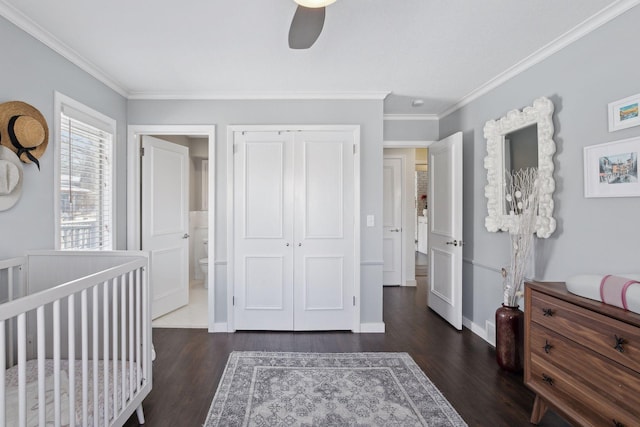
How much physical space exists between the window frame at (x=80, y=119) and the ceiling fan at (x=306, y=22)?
185 cm

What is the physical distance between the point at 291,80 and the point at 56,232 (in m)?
2.21

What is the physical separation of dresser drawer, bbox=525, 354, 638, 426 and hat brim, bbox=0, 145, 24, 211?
10.7ft

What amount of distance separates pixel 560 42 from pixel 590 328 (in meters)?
1.89

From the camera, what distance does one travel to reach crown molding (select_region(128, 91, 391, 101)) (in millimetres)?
3035

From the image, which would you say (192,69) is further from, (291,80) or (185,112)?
(291,80)

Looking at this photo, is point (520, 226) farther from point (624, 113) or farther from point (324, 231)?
point (324, 231)

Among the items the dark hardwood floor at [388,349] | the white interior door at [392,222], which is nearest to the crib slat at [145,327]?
the dark hardwood floor at [388,349]

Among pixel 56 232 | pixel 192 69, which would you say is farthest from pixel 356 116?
pixel 56 232

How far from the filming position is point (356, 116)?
309 centimetres

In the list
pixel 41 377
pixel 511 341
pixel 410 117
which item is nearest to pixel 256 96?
pixel 410 117

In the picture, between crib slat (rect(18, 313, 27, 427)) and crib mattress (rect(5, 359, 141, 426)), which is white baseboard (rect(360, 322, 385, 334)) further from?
crib slat (rect(18, 313, 27, 427))

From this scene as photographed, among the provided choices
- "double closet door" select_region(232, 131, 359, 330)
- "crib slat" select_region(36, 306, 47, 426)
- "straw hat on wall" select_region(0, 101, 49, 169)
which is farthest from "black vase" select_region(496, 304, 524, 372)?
"straw hat on wall" select_region(0, 101, 49, 169)

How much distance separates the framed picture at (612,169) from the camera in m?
1.65

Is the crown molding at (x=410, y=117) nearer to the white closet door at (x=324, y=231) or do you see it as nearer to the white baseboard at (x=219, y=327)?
the white closet door at (x=324, y=231)
